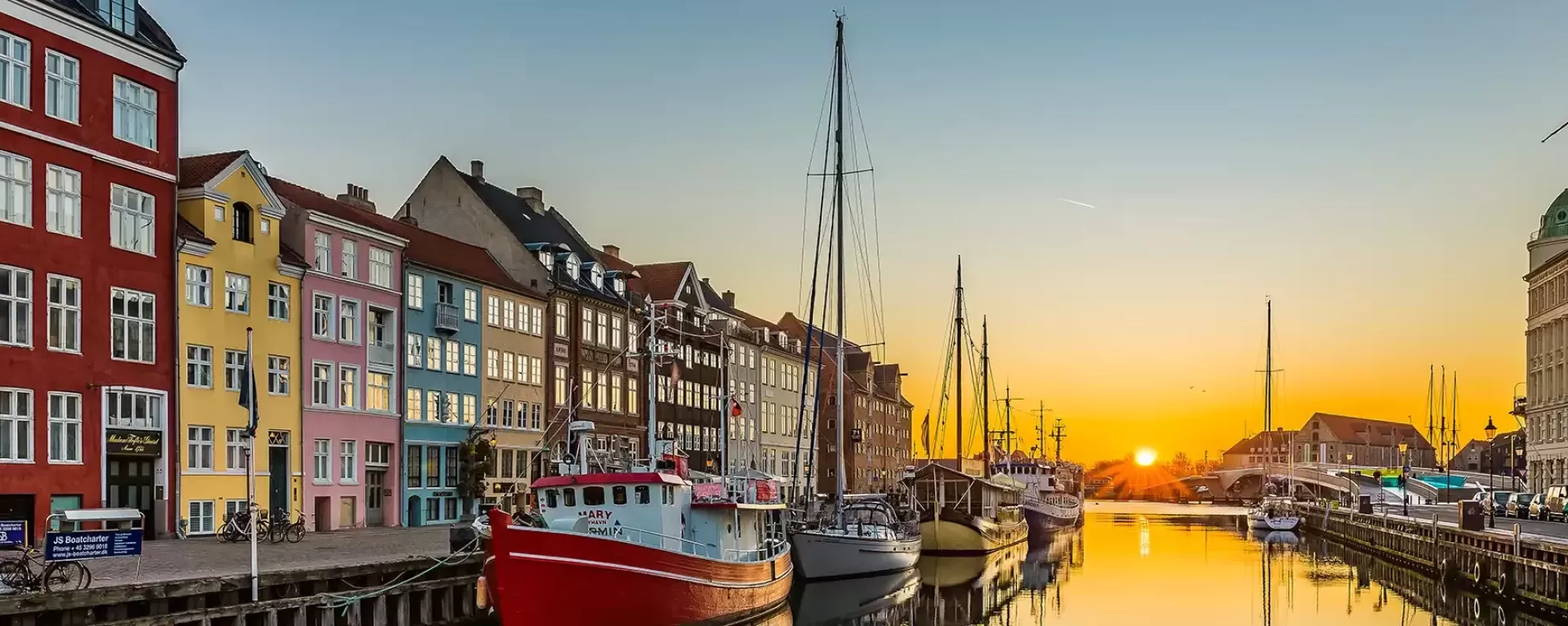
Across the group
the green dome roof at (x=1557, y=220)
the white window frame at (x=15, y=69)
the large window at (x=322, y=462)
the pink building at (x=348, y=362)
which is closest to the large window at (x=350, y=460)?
the pink building at (x=348, y=362)

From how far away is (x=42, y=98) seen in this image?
38.5 metres

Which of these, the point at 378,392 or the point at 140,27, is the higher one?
the point at 140,27

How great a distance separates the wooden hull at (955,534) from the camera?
235 ft

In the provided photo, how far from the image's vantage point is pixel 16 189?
3784 centimetres

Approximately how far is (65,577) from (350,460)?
26.4m

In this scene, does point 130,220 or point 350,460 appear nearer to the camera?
point 130,220

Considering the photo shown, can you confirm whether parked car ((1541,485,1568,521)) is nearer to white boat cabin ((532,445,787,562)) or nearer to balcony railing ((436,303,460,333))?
white boat cabin ((532,445,787,562))

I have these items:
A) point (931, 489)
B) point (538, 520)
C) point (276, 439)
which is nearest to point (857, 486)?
point (931, 489)

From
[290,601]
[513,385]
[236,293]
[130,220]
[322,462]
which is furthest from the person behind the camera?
[513,385]

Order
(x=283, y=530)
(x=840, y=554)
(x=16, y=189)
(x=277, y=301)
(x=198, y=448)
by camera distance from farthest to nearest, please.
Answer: (x=840, y=554)
(x=277, y=301)
(x=198, y=448)
(x=283, y=530)
(x=16, y=189)

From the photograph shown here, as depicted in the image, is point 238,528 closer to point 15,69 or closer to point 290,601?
point 15,69

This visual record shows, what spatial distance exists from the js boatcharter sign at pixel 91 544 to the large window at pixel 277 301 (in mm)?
21326

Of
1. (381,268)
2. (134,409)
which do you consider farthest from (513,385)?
(134,409)

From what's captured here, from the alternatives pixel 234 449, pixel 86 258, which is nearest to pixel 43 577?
pixel 86 258
